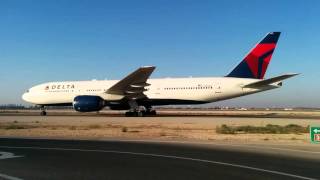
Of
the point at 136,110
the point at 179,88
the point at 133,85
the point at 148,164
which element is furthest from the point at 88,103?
the point at 148,164

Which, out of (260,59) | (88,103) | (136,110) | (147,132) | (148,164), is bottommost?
(148,164)

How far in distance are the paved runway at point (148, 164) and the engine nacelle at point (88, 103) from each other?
2322 centimetres

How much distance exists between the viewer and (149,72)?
3806cm

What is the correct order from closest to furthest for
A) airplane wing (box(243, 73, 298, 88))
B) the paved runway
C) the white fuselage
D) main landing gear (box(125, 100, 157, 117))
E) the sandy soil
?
the paved runway
the sandy soil
airplane wing (box(243, 73, 298, 88))
the white fuselage
main landing gear (box(125, 100, 157, 117))

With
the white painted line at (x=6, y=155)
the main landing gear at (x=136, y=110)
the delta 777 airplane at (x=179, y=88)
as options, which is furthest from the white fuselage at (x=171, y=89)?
the white painted line at (x=6, y=155)

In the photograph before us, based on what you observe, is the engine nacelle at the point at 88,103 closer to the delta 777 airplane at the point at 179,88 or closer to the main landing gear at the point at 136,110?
the delta 777 airplane at the point at 179,88

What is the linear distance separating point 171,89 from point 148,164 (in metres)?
29.9

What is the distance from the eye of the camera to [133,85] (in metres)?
38.9

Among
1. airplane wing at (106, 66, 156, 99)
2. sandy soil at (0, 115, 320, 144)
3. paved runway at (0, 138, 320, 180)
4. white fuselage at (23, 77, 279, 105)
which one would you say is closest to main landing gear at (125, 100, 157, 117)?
airplane wing at (106, 66, 156, 99)

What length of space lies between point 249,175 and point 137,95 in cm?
3111

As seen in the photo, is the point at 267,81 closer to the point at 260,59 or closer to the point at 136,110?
the point at 260,59

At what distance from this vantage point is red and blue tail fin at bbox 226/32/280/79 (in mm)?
39156

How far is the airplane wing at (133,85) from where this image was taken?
38.0 metres

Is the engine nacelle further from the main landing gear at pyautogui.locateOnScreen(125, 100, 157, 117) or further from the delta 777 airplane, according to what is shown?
the main landing gear at pyautogui.locateOnScreen(125, 100, 157, 117)
